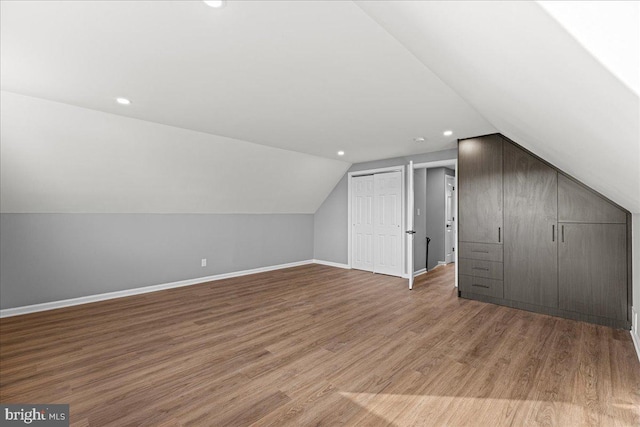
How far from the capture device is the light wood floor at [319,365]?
6.16 ft

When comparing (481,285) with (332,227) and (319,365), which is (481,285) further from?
(332,227)

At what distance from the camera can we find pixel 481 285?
13.9 feet

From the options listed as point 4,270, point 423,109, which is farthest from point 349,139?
point 4,270

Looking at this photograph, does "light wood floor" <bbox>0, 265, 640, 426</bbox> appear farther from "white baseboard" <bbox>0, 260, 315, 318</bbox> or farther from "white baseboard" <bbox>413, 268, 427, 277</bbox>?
"white baseboard" <bbox>413, 268, 427, 277</bbox>

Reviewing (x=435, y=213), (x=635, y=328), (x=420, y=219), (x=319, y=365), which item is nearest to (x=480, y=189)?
(x=420, y=219)

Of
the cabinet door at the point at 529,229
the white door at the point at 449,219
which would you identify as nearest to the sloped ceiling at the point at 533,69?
the cabinet door at the point at 529,229

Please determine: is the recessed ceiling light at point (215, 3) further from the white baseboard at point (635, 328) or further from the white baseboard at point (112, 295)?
the white baseboard at point (112, 295)

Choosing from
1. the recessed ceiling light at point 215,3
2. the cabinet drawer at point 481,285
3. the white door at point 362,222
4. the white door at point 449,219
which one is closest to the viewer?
the recessed ceiling light at point 215,3

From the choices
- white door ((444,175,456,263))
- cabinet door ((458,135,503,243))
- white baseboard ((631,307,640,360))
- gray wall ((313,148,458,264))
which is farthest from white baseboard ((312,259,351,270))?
white baseboard ((631,307,640,360))

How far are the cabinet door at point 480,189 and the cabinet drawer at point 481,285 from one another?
1.88ft

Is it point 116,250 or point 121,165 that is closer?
point 121,165

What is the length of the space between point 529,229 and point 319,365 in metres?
3.35

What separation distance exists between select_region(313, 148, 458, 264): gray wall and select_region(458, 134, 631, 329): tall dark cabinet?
2.33 metres

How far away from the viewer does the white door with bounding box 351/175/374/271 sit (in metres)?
6.29
